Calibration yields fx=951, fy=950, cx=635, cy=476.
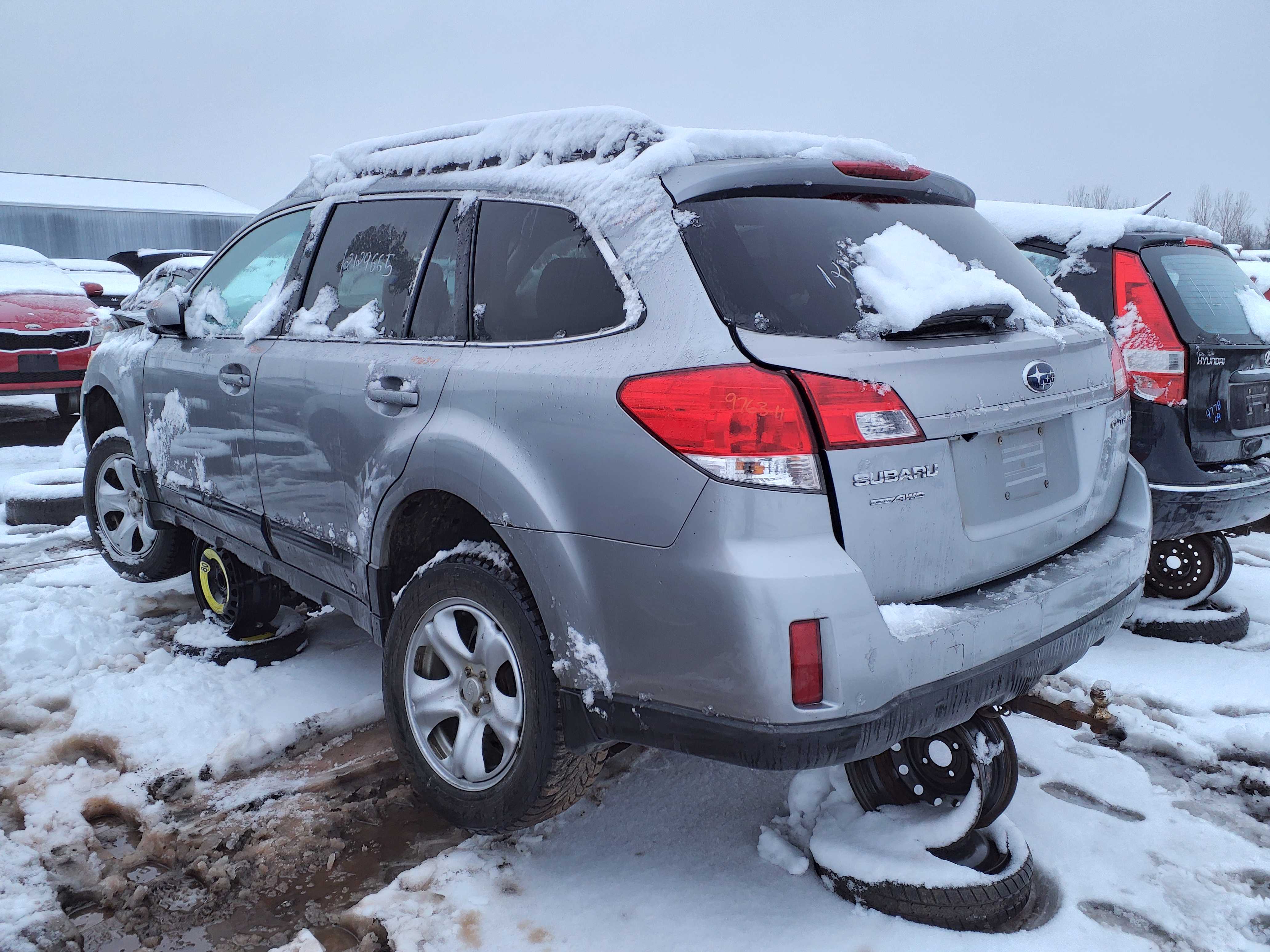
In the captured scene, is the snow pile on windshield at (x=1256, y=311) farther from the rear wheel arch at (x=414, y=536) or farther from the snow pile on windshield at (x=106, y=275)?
the snow pile on windshield at (x=106, y=275)

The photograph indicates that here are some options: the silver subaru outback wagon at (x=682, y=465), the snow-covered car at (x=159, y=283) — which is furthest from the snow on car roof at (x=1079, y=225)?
the snow-covered car at (x=159, y=283)

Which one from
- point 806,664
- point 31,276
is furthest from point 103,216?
point 806,664

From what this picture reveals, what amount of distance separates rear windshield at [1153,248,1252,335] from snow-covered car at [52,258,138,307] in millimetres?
10833

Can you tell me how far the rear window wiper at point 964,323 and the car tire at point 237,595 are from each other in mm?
2888

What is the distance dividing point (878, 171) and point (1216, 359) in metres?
2.33

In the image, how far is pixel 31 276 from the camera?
10.8 metres

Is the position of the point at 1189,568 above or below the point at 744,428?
below

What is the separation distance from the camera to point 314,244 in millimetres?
3404

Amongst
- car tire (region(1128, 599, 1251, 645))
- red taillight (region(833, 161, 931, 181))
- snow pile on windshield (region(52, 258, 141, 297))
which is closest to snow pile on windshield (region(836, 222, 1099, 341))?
red taillight (region(833, 161, 931, 181))

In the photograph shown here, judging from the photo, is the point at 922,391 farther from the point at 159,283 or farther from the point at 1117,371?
the point at 159,283

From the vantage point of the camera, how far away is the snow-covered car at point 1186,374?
393 centimetres

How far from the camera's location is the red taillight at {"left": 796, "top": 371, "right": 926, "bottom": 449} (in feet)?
6.41

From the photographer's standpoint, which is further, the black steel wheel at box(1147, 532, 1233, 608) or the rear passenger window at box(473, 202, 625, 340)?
the black steel wheel at box(1147, 532, 1233, 608)

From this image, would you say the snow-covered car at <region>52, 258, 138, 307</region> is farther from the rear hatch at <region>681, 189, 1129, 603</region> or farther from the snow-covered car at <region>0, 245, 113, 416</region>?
the rear hatch at <region>681, 189, 1129, 603</region>
